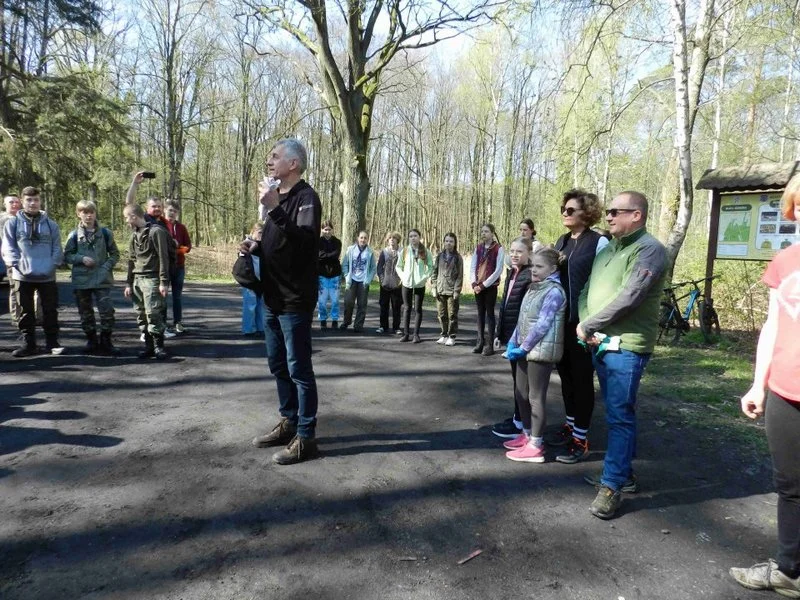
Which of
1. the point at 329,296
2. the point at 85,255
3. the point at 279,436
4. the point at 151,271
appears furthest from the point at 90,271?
the point at 279,436

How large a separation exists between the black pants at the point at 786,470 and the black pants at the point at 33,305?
767cm

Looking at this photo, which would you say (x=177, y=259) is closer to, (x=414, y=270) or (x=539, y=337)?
(x=414, y=270)

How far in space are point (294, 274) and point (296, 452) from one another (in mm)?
1341

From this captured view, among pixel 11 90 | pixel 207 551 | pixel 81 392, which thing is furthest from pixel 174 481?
pixel 11 90

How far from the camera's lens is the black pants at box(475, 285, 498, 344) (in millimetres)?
7797

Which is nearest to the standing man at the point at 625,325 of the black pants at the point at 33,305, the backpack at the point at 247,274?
the backpack at the point at 247,274

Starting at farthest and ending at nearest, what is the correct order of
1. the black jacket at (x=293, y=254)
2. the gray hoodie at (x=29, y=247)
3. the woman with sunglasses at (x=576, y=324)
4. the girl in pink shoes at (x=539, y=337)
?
the gray hoodie at (x=29, y=247) < the woman with sunglasses at (x=576, y=324) < the girl in pink shoes at (x=539, y=337) < the black jacket at (x=293, y=254)

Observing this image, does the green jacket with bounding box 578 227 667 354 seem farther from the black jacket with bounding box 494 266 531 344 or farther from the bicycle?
the bicycle

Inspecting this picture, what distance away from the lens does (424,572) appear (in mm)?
2545

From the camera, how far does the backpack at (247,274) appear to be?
13.0ft

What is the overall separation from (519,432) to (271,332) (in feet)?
7.73

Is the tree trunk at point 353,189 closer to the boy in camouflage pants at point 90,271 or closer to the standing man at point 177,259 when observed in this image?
the standing man at point 177,259

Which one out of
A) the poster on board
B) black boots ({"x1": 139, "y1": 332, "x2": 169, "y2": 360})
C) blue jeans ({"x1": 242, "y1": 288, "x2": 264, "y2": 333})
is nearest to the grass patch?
the poster on board

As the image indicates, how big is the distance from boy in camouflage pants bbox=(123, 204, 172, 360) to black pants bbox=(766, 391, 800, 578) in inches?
257
